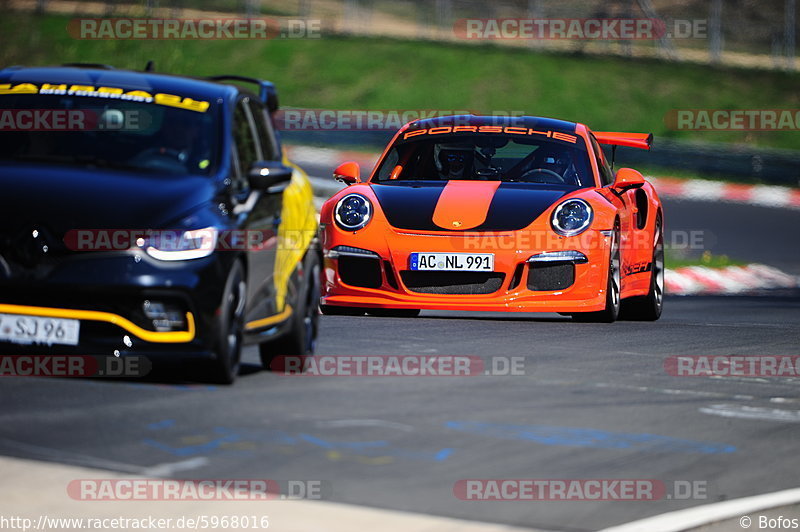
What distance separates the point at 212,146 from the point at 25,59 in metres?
19.4

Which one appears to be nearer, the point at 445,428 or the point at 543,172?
the point at 445,428

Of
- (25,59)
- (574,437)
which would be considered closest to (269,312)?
(574,437)

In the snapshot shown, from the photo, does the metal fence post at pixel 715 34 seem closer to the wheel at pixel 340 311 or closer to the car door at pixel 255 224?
the wheel at pixel 340 311

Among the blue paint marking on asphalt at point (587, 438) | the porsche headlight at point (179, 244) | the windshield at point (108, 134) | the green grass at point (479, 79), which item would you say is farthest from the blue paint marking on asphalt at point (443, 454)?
the green grass at point (479, 79)

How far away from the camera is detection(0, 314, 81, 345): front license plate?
6.43m

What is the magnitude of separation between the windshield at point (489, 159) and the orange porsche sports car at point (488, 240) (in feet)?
0.04

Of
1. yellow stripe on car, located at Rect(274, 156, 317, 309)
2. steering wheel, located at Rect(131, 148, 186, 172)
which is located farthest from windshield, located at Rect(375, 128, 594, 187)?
Answer: steering wheel, located at Rect(131, 148, 186, 172)

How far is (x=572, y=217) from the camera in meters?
10.2

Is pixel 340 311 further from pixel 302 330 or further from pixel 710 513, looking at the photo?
pixel 710 513

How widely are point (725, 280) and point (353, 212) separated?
27.0ft

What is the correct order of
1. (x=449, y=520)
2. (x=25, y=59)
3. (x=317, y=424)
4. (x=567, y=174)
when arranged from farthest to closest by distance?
(x=25, y=59), (x=567, y=174), (x=317, y=424), (x=449, y=520)

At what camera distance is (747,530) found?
539cm

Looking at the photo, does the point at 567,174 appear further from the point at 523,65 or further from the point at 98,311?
the point at 523,65

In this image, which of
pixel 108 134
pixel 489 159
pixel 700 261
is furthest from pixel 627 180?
pixel 700 261
